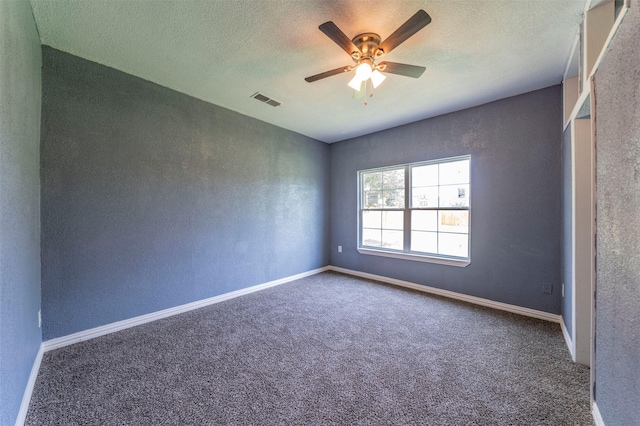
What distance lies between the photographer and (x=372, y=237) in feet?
14.8

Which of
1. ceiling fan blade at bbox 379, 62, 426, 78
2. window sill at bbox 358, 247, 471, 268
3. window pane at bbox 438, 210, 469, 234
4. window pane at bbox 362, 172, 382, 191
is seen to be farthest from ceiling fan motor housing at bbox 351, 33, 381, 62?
window sill at bbox 358, 247, 471, 268

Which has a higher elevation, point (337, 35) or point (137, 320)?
point (337, 35)

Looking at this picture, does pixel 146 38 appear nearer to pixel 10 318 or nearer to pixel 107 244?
pixel 107 244

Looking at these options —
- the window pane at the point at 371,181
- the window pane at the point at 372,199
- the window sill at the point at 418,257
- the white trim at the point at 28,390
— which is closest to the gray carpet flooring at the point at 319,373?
the white trim at the point at 28,390

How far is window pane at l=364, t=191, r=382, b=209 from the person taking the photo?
443 centimetres

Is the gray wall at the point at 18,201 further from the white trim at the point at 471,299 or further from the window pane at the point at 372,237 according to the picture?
the window pane at the point at 372,237

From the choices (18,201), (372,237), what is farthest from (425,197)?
(18,201)

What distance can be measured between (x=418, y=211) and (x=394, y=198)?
486 millimetres

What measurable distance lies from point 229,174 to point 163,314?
1887 millimetres

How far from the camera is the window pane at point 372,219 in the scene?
442 cm

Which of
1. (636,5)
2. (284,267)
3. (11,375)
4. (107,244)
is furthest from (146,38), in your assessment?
(284,267)

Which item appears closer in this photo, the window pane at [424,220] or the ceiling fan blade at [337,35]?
the ceiling fan blade at [337,35]

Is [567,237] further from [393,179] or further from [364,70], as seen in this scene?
[364,70]

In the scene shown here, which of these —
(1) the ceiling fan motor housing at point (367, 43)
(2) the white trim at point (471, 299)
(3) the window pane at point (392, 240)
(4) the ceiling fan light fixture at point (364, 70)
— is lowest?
(2) the white trim at point (471, 299)
